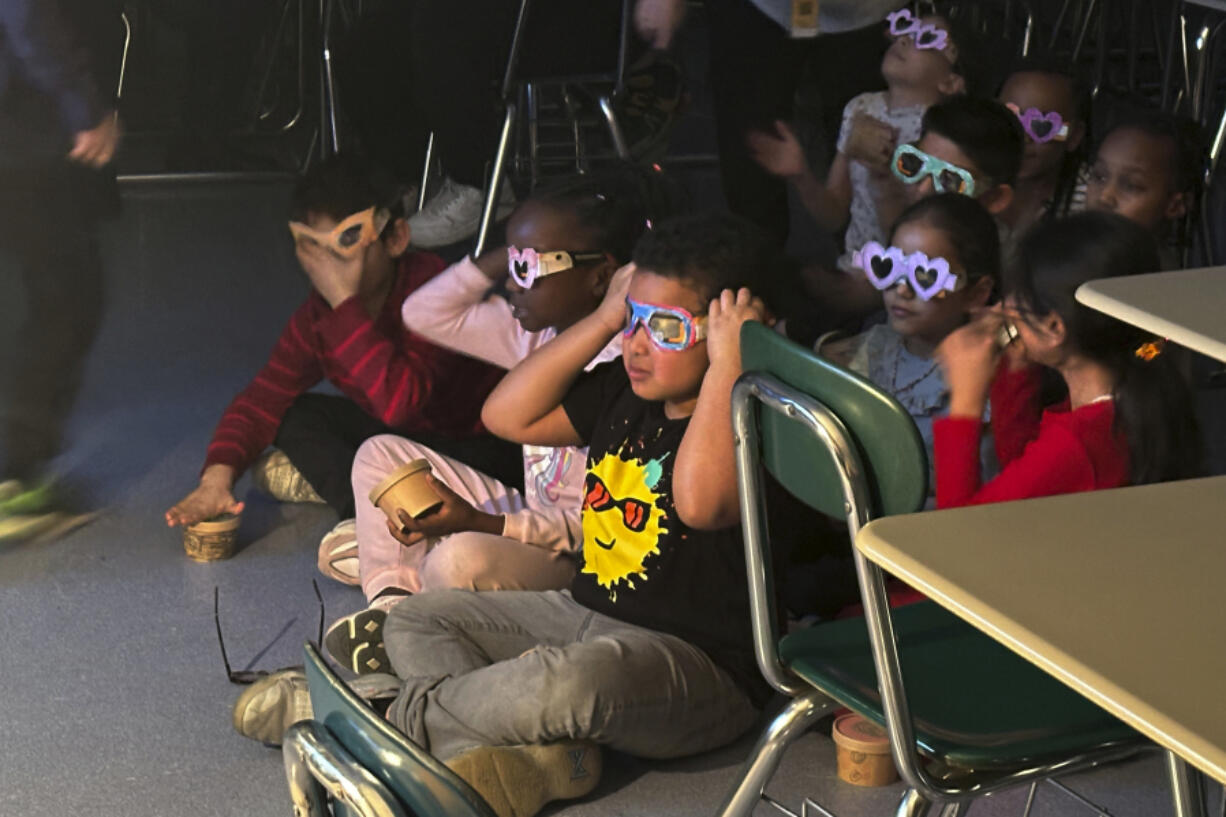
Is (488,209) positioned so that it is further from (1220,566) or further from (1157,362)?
(1220,566)

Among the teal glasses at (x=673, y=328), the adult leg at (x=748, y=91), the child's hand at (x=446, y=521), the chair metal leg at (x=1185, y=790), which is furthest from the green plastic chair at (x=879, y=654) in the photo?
the adult leg at (x=748, y=91)

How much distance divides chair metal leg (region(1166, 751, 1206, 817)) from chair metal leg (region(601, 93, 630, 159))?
148 centimetres

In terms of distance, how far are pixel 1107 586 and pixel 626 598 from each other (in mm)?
1302

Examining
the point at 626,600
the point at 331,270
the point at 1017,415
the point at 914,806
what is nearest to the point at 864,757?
the point at 626,600

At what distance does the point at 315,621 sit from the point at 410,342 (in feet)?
1.65

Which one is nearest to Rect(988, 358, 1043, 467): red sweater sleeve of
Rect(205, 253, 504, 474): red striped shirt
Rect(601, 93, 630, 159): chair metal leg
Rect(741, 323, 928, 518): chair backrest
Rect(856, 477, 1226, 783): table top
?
Rect(601, 93, 630, 159): chair metal leg

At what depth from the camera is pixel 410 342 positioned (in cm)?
275

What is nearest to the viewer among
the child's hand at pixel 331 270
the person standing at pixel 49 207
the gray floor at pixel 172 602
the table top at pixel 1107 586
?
the table top at pixel 1107 586

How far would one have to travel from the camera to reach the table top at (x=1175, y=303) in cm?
109

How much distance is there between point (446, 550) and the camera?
250 cm

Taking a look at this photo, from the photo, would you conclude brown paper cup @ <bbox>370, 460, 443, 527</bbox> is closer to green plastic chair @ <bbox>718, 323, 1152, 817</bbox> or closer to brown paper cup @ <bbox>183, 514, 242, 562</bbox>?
brown paper cup @ <bbox>183, 514, 242, 562</bbox>

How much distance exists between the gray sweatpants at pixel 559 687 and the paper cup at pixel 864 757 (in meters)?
0.15

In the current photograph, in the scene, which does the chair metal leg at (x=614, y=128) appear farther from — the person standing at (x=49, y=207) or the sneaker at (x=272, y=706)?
the sneaker at (x=272, y=706)

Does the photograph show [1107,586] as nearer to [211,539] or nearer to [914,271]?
[914,271]
